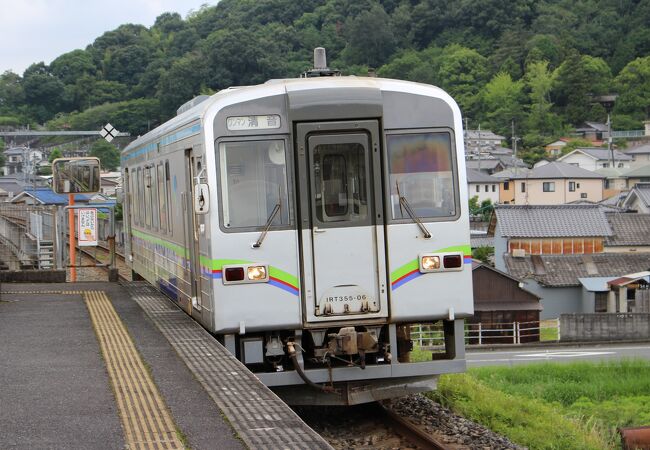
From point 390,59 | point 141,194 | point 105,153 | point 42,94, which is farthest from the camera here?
point 390,59

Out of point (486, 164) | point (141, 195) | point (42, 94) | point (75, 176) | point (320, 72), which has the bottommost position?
point (141, 195)

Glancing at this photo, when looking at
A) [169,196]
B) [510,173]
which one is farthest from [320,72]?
[510,173]

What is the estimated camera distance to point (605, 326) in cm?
2927

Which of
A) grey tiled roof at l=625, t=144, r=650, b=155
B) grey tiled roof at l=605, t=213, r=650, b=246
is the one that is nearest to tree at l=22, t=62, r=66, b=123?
grey tiled roof at l=625, t=144, r=650, b=155

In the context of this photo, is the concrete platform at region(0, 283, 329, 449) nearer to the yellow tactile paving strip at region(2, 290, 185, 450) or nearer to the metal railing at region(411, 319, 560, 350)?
the yellow tactile paving strip at region(2, 290, 185, 450)

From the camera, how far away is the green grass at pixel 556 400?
972 cm

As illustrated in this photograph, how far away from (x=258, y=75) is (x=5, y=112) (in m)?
33.5

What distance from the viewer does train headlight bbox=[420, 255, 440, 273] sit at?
845cm

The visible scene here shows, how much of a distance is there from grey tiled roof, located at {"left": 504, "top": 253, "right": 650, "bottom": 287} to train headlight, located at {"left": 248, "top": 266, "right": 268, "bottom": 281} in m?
32.7

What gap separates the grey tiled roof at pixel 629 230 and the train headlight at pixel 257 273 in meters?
39.4

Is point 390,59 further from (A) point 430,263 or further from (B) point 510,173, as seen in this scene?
(A) point 430,263

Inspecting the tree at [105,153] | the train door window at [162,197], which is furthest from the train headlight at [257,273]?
the tree at [105,153]

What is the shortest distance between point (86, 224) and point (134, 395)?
12181mm

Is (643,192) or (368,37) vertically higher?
(368,37)
